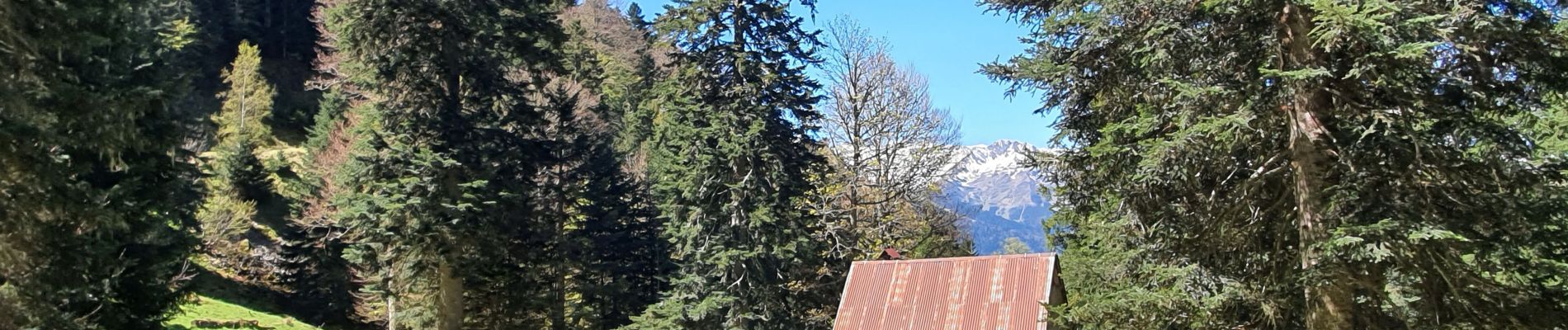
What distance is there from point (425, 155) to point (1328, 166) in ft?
50.3

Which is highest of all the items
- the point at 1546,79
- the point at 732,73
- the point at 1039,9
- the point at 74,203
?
the point at 732,73

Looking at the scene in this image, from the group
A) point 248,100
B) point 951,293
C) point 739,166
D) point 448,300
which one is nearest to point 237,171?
point 248,100

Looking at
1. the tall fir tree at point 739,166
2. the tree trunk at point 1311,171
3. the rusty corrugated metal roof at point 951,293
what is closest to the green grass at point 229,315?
the tall fir tree at point 739,166

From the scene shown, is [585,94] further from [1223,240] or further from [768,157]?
[1223,240]

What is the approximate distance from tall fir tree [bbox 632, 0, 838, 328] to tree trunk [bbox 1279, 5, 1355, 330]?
527 inches

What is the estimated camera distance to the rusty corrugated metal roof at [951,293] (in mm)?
17500

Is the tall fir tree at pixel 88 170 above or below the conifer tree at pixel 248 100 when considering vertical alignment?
below

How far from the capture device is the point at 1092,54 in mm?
8938

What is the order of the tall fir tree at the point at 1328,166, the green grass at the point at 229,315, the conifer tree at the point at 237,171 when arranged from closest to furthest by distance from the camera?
the tall fir tree at the point at 1328,166, the green grass at the point at 229,315, the conifer tree at the point at 237,171

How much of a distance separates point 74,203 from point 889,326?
1310cm

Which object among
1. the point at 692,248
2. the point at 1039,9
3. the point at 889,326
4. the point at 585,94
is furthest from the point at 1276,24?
the point at 585,94

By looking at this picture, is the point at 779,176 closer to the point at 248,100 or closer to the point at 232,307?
the point at 232,307

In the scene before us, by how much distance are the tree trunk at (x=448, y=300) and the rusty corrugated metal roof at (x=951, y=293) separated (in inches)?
301

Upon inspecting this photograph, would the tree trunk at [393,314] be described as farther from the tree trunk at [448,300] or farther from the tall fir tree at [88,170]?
the tall fir tree at [88,170]
